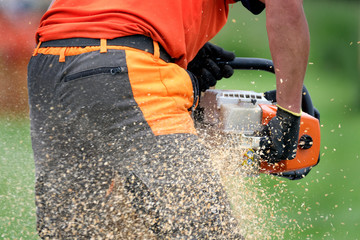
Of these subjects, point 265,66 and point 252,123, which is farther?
point 265,66

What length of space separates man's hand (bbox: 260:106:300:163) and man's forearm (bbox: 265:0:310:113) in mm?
98

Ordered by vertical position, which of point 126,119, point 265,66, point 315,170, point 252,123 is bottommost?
point 315,170

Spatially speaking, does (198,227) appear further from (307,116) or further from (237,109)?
(307,116)

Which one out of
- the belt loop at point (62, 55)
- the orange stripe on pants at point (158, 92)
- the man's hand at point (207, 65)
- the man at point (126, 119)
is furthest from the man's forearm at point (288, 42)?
the belt loop at point (62, 55)

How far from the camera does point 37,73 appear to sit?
1956 millimetres

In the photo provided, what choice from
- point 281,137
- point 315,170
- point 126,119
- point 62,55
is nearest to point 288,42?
point 281,137

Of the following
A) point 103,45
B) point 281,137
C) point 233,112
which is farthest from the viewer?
point 233,112

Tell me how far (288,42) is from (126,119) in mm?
686

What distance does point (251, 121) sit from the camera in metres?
2.49

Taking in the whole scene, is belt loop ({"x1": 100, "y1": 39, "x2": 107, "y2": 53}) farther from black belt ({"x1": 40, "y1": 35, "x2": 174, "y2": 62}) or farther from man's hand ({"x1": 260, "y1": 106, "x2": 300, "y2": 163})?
man's hand ({"x1": 260, "y1": 106, "x2": 300, "y2": 163})

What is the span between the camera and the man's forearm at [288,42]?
1.94 meters

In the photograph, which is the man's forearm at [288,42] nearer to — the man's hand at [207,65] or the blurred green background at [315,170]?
the man's hand at [207,65]

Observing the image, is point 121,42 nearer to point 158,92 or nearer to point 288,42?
point 158,92

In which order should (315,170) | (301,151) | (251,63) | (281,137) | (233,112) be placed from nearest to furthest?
(281,137), (233,112), (301,151), (251,63), (315,170)
